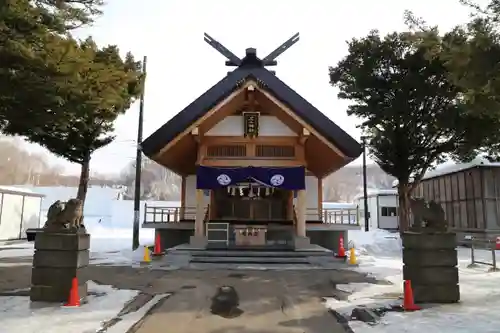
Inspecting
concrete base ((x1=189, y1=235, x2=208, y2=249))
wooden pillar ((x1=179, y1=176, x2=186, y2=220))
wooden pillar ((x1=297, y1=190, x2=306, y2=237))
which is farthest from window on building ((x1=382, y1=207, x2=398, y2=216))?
concrete base ((x1=189, y1=235, x2=208, y2=249))

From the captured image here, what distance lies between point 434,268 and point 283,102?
9329mm

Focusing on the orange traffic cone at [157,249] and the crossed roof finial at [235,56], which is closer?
the orange traffic cone at [157,249]

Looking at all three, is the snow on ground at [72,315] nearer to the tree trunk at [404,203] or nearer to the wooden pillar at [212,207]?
the wooden pillar at [212,207]

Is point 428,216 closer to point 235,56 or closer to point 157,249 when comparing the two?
point 157,249

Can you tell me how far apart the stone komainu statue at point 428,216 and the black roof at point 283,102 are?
7.84 metres

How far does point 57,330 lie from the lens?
214 inches

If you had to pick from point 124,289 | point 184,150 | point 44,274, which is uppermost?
point 184,150

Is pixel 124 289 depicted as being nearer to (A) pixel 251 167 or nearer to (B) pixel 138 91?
(A) pixel 251 167

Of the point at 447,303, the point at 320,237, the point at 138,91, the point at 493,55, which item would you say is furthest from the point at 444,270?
the point at 138,91

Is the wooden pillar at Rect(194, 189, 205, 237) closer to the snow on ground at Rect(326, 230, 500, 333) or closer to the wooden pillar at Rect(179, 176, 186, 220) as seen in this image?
the wooden pillar at Rect(179, 176, 186, 220)

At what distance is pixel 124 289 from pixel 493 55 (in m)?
8.40

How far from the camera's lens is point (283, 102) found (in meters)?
15.1

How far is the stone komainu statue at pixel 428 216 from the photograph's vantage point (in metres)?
7.35

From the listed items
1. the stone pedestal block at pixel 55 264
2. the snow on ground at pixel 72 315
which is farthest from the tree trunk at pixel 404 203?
the stone pedestal block at pixel 55 264
